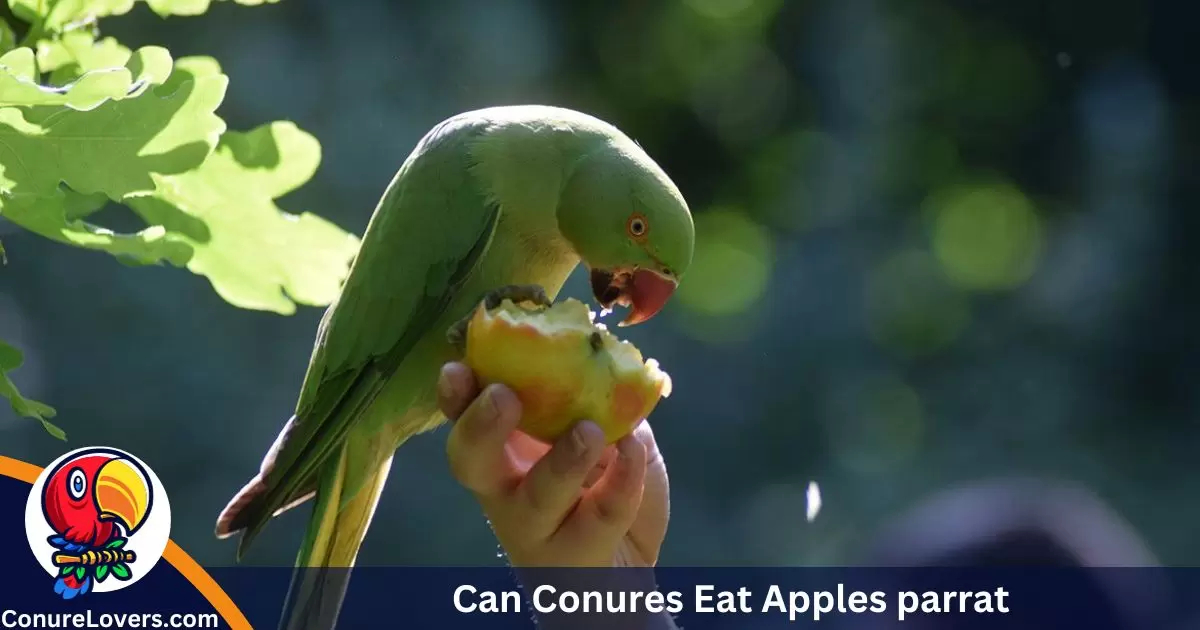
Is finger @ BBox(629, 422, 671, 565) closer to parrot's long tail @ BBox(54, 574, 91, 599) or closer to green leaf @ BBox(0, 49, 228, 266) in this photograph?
parrot's long tail @ BBox(54, 574, 91, 599)

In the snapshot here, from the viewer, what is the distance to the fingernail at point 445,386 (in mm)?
955

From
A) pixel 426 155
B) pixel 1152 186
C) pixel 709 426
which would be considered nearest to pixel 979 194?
pixel 1152 186

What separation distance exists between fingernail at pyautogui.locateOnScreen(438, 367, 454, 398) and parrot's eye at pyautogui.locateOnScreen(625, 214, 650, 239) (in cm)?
26

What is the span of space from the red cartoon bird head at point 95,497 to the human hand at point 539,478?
1.12 ft

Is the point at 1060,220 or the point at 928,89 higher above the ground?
the point at 928,89

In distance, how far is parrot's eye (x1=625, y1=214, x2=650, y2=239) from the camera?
111 cm

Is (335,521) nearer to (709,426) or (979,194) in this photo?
(709,426)

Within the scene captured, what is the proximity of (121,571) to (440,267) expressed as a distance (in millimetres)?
416

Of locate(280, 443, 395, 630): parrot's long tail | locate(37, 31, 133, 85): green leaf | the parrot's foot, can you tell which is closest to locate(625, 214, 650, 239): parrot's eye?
the parrot's foot

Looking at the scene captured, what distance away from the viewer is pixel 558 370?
95 centimetres

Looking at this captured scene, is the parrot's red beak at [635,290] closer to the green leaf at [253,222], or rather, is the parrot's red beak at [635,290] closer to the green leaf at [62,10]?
the green leaf at [253,222]

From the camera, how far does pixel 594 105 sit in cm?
399

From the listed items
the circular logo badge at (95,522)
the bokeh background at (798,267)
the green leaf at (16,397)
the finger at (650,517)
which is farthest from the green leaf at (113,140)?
the bokeh background at (798,267)

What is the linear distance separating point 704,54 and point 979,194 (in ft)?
3.62
